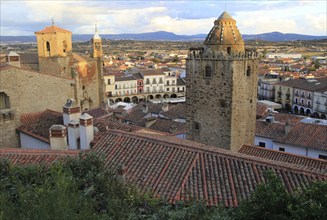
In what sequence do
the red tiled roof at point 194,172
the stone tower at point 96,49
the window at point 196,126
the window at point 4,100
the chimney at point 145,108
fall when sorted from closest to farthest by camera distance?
the red tiled roof at point 194,172 → the window at point 4,100 → the window at point 196,126 → the chimney at point 145,108 → the stone tower at point 96,49

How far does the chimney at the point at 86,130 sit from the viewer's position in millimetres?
11227

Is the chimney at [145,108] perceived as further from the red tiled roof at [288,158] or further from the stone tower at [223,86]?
the red tiled roof at [288,158]

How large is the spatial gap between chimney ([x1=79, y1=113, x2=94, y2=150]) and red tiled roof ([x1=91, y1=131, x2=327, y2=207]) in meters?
1.21

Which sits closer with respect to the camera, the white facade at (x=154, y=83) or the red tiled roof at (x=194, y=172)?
the red tiled roof at (x=194, y=172)

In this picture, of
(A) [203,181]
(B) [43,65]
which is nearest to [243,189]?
(A) [203,181]

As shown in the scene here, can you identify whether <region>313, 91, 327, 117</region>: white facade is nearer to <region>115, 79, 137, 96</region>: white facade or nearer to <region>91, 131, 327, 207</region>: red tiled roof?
<region>115, 79, 137, 96</region>: white facade

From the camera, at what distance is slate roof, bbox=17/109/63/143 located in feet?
43.9

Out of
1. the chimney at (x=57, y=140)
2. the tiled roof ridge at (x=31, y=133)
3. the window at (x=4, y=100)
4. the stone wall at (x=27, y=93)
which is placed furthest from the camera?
the window at (x=4, y=100)

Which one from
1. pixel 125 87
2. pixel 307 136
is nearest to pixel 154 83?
pixel 125 87

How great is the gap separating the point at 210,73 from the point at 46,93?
7373mm

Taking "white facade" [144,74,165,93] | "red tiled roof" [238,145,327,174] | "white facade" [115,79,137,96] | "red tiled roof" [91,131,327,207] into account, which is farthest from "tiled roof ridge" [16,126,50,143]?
"white facade" [144,74,165,93]

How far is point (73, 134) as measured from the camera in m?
11.8

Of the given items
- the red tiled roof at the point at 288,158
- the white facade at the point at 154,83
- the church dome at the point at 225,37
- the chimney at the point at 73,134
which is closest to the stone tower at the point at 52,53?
the church dome at the point at 225,37

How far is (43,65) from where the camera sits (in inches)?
1240
